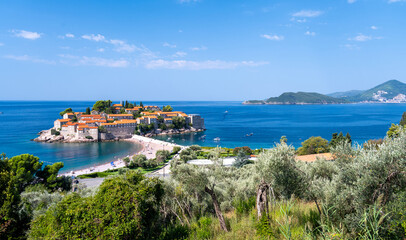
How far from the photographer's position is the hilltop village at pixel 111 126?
56344mm

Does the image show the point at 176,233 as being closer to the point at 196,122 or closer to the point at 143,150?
the point at 143,150

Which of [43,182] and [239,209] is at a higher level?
[239,209]

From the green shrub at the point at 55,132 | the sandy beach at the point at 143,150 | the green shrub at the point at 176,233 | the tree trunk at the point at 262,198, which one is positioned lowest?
the sandy beach at the point at 143,150

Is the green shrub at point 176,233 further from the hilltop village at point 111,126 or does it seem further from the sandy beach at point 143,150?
the hilltop village at point 111,126

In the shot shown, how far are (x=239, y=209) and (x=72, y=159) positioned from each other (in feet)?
131

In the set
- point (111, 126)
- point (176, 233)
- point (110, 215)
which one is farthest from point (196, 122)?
point (110, 215)

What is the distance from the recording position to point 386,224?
4418mm

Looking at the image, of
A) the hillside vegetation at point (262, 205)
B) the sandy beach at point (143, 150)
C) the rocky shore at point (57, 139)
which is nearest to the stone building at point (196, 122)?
the sandy beach at point (143, 150)

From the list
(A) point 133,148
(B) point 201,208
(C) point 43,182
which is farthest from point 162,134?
(B) point 201,208

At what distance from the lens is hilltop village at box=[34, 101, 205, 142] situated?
56.3 m

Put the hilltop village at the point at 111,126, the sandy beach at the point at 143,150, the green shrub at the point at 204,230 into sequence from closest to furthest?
the green shrub at the point at 204,230 < the sandy beach at the point at 143,150 < the hilltop village at the point at 111,126

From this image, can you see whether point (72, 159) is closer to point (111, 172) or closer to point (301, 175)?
point (111, 172)

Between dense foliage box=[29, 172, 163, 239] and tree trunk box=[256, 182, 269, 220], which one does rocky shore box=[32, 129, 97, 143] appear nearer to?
dense foliage box=[29, 172, 163, 239]

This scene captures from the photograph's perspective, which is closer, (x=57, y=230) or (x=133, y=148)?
(x=57, y=230)
